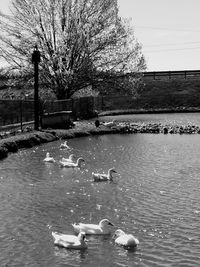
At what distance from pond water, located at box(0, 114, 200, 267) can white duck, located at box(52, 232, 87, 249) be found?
163 millimetres

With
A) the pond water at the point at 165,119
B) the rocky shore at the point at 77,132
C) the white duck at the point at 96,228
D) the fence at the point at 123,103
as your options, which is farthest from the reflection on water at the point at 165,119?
the white duck at the point at 96,228

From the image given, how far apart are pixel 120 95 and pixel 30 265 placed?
62.9 metres

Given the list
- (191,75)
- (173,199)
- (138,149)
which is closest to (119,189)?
(173,199)

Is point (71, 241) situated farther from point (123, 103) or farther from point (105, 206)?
point (123, 103)

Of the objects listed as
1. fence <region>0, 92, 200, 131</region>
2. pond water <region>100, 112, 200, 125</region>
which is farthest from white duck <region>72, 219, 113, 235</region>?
fence <region>0, 92, 200, 131</region>

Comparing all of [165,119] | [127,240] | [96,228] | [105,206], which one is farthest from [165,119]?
[127,240]

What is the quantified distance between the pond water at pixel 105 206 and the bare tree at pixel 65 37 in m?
20.7

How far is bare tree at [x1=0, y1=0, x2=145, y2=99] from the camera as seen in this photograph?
51.5 metres

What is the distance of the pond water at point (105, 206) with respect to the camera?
1434 centimetres

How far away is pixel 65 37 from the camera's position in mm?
51500

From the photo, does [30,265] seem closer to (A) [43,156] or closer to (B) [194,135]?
(A) [43,156]

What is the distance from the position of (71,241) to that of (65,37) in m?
38.4

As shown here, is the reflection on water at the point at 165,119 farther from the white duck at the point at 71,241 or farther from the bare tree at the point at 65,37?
the white duck at the point at 71,241

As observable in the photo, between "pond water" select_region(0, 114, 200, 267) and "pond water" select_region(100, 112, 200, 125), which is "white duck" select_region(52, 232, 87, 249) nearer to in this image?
"pond water" select_region(0, 114, 200, 267)
